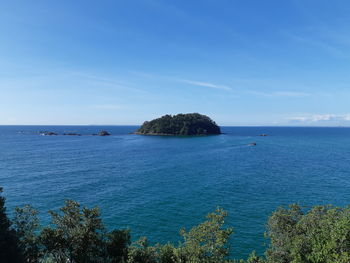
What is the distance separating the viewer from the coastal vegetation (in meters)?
14.9

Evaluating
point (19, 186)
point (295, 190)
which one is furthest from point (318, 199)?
point (19, 186)

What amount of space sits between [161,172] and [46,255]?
4317cm

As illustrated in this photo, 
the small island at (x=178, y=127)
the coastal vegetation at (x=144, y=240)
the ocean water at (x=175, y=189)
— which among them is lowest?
the ocean water at (x=175, y=189)

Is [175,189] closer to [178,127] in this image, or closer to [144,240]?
[144,240]

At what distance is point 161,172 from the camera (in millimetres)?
60438

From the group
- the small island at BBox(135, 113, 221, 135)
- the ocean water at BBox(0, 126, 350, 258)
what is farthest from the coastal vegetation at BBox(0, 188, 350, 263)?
the small island at BBox(135, 113, 221, 135)

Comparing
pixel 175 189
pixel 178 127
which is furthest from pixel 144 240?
pixel 178 127

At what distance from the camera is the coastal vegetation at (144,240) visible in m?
14.9

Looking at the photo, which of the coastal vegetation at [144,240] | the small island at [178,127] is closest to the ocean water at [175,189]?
the coastal vegetation at [144,240]

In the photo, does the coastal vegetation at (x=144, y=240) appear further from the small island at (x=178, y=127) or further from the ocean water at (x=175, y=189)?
the small island at (x=178, y=127)

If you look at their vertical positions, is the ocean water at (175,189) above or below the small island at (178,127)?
below

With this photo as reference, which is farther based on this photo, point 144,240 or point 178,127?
point 178,127

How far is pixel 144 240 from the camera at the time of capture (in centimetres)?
1808

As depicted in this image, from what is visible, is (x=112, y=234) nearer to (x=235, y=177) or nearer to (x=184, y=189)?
(x=184, y=189)
